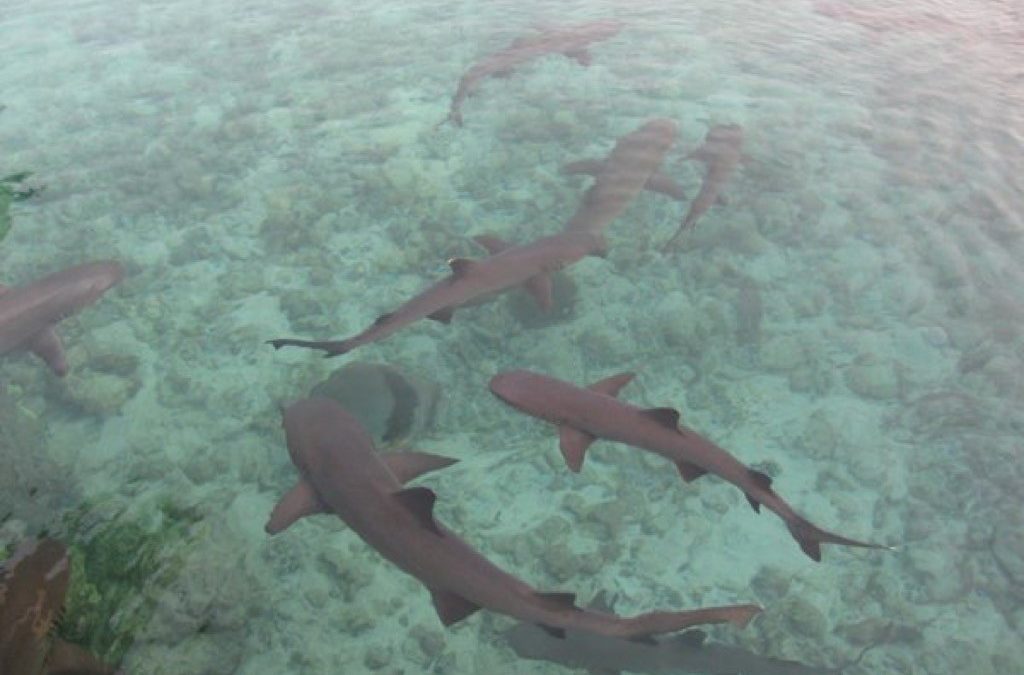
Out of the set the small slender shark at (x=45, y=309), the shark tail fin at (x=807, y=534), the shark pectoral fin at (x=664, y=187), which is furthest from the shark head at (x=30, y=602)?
the shark pectoral fin at (x=664, y=187)

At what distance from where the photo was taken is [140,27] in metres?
13.3

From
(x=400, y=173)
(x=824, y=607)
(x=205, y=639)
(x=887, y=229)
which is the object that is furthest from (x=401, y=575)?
(x=887, y=229)

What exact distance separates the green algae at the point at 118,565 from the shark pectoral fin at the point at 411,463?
156cm

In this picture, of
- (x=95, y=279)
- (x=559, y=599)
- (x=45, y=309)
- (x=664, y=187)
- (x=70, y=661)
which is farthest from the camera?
(x=664, y=187)

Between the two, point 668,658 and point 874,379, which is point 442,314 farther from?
point 874,379

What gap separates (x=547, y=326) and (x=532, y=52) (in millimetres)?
5129

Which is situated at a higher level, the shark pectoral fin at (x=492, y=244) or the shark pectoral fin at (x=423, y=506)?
the shark pectoral fin at (x=423, y=506)

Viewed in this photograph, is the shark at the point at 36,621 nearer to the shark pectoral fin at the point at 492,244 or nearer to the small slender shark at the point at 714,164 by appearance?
the shark pectoral fin at the point at 492,244

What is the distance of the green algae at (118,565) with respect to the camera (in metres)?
4.40

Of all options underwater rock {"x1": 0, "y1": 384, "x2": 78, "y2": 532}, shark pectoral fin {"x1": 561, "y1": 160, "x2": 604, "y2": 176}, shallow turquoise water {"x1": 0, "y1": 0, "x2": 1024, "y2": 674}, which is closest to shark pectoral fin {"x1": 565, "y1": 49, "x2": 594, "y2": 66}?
shallow turquoise water {"x1": 0, "y1": 0, "x2": 1024, "y2": 674}

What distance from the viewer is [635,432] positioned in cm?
492

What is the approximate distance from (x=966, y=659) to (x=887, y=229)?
4776 millimetres

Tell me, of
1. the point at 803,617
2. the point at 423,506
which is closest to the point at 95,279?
the point at 423,506

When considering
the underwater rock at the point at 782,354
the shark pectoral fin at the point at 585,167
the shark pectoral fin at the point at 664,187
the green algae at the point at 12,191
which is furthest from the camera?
the green algae at the point at 12,191
